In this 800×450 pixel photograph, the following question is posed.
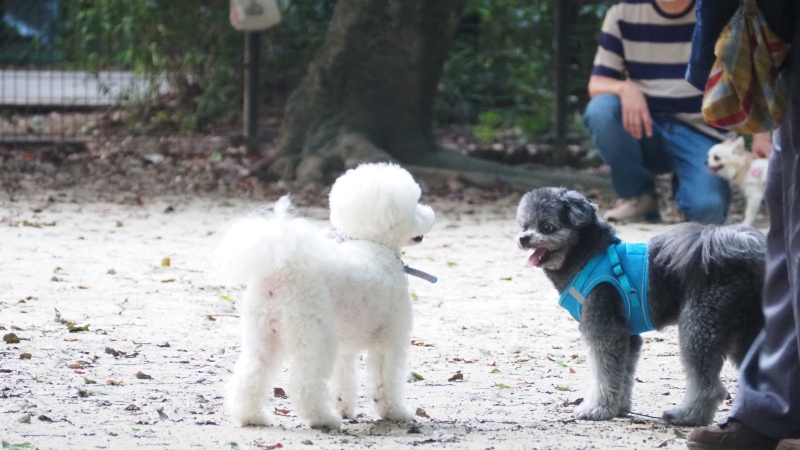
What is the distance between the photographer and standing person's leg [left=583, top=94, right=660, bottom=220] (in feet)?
26.8

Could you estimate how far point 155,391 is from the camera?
419 cm

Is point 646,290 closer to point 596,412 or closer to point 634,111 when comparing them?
point 596,412

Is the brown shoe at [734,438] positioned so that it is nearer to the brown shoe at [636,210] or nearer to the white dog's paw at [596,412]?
the white dog's paw at [596,412]

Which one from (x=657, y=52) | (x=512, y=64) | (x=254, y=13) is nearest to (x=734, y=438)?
(x=657, y=52)

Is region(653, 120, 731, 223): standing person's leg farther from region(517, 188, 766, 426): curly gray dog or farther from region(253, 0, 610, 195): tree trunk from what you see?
region(517, 188, 766, 426): curly gray dog

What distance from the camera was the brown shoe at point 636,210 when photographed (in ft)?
28.3

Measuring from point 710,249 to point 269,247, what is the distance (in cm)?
142

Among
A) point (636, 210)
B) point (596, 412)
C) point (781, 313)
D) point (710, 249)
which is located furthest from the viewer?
point (636, 210)

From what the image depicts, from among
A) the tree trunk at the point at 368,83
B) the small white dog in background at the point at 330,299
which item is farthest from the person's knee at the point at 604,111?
the small white dog in background at the point at 330,299

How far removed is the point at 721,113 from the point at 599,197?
7.07m

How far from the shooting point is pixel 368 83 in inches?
421

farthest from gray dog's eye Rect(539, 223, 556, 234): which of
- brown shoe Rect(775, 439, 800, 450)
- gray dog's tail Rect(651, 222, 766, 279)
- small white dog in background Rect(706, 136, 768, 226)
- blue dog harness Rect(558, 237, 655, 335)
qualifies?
small white dog in background Rect(706, 136, 768, 226)

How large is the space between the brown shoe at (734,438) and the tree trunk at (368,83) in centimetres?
729

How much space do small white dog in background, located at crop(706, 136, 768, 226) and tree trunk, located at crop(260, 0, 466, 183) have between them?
9.52ft
